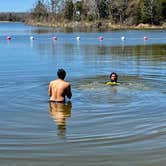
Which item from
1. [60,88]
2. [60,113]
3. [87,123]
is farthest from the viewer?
[60,88]

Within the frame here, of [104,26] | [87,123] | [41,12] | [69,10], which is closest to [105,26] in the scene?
[104,26]

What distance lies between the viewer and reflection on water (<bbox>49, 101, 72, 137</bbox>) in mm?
13008

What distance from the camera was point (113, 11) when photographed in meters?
137

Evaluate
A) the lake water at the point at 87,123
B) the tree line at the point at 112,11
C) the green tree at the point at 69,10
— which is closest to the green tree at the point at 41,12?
the tree line at the point at 112,11

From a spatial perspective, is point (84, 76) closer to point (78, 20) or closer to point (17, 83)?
point (17, 83)

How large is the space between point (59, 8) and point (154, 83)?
156 meters

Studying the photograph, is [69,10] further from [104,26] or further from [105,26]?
[105,26]

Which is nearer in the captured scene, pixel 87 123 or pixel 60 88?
pixel 87 123

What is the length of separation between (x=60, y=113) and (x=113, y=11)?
12408 centimetres

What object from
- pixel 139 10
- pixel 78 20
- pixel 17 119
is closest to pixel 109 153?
pixel 17 119

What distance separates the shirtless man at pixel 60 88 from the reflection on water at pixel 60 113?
22cm

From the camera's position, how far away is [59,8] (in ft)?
573

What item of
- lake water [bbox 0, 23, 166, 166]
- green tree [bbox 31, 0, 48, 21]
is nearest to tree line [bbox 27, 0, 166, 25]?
green tree [bbox 31, 0, 48, 21]

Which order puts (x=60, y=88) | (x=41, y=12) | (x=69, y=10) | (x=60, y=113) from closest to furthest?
1. (x=60, y=113)
2. (x=60, y=88)
3. (x=69, y=10)
4. (x=41, y=12)
